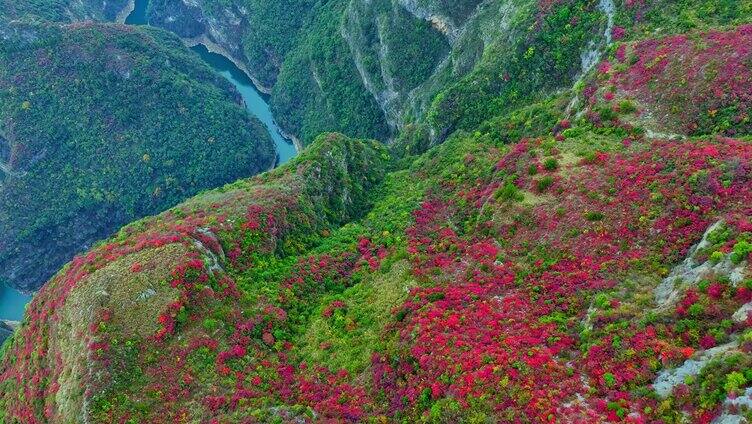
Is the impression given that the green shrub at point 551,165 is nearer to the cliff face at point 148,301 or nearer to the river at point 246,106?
the cliff face at point 148,301

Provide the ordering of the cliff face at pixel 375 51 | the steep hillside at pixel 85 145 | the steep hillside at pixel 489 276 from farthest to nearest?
the steep hillside at pixel 85 145 → the cliff face at pixel 375 51 → the steep hillside at pixel 489 276

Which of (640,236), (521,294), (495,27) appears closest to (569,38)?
→ (495,27)

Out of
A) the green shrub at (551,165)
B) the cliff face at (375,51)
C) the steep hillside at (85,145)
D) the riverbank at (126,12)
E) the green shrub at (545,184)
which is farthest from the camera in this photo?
the riverbank at (126,12)

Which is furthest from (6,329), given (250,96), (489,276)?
(489,276)

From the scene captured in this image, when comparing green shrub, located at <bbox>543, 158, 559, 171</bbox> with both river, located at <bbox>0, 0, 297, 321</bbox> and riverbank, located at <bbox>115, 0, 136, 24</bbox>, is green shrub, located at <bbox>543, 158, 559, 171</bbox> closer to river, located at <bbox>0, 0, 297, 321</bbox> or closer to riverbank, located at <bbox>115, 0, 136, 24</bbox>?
river, located at <bbox>0, 0, 297, 321</bbox>

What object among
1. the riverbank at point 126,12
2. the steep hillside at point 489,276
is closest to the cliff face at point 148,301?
the steep hillside at point 489,276

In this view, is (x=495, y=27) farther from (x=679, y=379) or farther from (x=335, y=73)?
(x=679, y=379)
